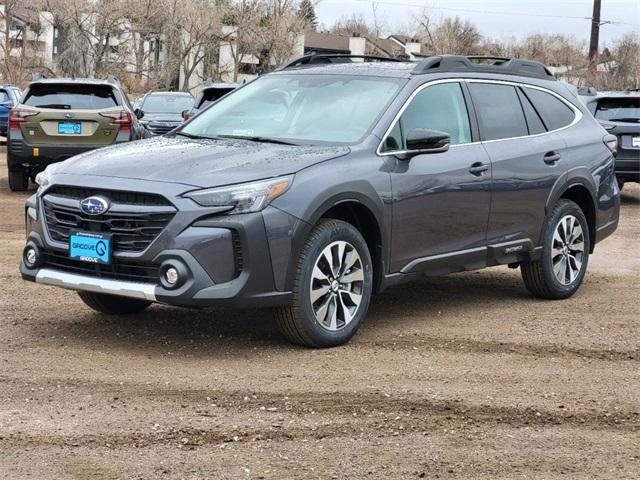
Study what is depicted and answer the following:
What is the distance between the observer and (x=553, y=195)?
8.46 meters

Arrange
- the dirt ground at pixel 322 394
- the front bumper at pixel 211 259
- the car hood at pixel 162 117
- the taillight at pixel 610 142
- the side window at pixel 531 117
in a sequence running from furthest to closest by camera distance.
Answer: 1. the car hood at pixel 162 117
2. the taillight at pixel 610 142
3. the side window at pixel 531 117
4. the front bumper at pixel 211 259
5. the dirt ground at pixel 322 394

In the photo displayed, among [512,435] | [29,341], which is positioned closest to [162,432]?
[512,435]

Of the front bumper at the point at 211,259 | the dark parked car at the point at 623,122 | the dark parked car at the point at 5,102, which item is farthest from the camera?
the dark parked car at the point at 5,102

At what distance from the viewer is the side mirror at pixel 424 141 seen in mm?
7125

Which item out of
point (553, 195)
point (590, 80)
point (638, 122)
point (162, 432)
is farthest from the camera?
point (590, 80)

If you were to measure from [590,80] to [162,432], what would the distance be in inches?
2078

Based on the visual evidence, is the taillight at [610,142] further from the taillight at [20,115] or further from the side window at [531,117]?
the taillight at [20,115]

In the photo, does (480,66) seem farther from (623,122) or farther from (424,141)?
(623,122)

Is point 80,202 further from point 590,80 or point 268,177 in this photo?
point 590,80

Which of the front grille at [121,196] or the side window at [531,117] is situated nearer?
the front grille at [121,196]

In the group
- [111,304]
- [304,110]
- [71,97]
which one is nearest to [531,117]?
[304,110]

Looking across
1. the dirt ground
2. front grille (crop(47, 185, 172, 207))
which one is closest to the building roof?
the dirt ground

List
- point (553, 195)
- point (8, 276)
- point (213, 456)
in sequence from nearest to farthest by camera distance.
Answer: point (213, 456) → point (553, 195) → point (8, 276)

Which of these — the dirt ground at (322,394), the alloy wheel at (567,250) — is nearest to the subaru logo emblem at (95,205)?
the dirt ground at (322,394)
